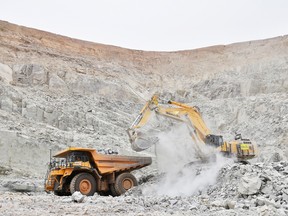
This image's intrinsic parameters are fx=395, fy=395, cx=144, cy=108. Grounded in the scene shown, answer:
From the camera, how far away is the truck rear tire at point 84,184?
11805 mm

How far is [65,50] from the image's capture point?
111ft

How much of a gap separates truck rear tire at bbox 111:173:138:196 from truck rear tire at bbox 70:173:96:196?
84 cm

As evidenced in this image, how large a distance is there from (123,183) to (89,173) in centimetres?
127

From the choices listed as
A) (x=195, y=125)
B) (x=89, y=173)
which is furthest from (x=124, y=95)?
(x=89, y=173)

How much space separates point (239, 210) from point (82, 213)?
290 cm

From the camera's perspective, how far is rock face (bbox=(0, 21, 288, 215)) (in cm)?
1695

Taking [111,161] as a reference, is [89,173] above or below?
below

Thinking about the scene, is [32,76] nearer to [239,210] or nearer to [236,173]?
[236,173]

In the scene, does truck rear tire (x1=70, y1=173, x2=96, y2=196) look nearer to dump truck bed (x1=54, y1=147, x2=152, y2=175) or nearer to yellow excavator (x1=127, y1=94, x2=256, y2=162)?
dump truck bed (x1=54, y1=147, x2=152, y2=175)

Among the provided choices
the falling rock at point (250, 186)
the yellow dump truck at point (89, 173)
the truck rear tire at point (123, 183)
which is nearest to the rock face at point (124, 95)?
the falling rock at point (250, 186)

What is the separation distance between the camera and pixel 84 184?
1209cm

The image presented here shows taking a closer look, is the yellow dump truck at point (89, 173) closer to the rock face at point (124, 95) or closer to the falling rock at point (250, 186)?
the rock face at point (124, 95)

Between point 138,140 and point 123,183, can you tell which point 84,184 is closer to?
point 123,183

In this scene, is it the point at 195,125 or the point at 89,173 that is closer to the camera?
the point at 89,173
